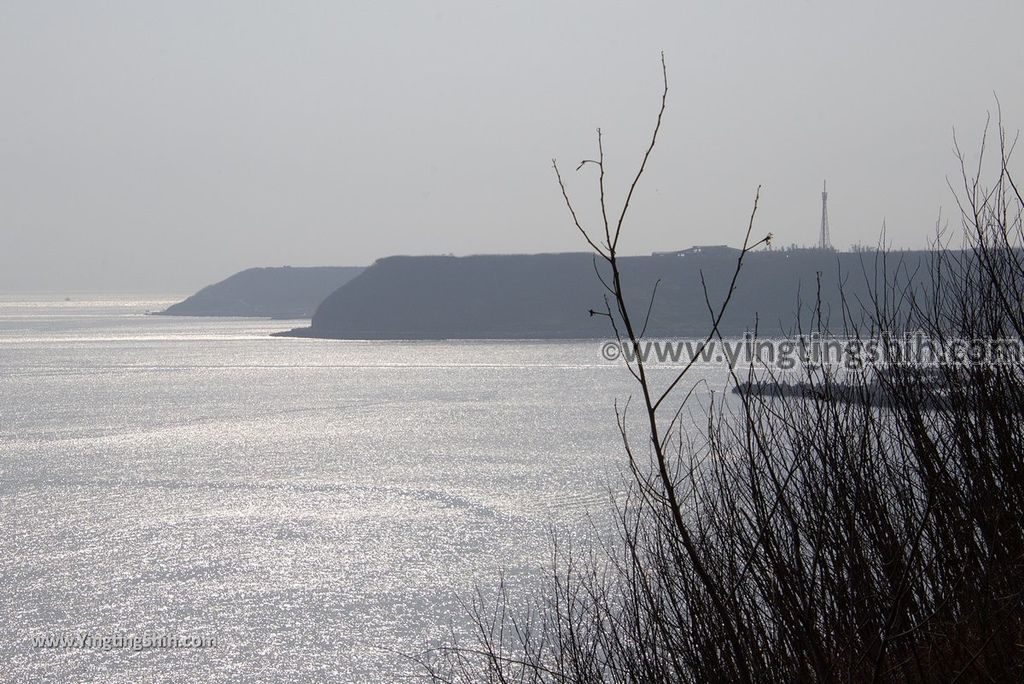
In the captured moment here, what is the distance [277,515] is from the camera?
20.4 metres

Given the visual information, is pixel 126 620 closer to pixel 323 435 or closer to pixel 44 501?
pixel 44 501

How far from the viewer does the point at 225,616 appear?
44.6 ft

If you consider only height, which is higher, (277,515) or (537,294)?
(537,294)

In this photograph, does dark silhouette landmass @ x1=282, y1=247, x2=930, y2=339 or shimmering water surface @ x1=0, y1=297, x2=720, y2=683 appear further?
dark silhouette landmass @ x1=282, y1=247, x2=930, y2=339

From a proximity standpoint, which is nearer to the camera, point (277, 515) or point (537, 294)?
point (277, 515)

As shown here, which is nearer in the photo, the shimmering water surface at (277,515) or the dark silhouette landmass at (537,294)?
the shimmering water surface at (277,515)

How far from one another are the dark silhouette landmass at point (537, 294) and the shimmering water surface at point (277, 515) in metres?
49.8

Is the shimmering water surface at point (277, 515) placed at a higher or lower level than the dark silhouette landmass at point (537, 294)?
lower

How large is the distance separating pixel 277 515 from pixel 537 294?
280 ft

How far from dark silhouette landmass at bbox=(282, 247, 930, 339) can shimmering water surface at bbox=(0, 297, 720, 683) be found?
4982cm

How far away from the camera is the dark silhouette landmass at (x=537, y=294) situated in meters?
95.8

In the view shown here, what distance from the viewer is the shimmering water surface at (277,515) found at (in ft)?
41.0

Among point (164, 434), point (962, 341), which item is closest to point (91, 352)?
point (164, 434)

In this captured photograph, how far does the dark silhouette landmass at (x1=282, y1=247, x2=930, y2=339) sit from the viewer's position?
314 ft
